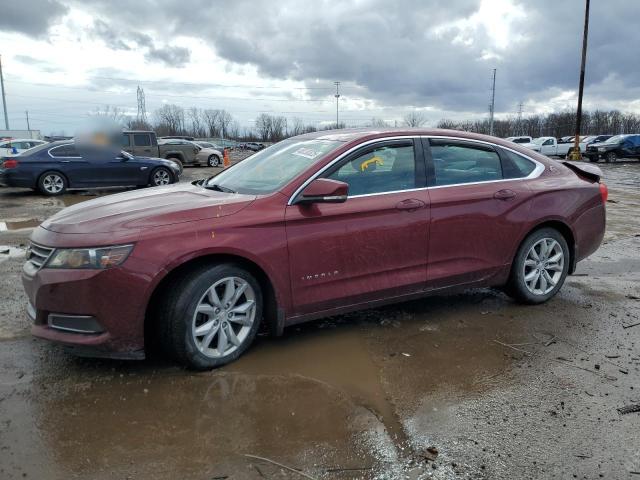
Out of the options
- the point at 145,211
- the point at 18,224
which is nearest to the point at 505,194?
the point at 145,211

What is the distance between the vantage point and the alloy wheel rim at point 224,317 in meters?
3.24

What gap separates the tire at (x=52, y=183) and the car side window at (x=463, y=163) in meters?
11.8

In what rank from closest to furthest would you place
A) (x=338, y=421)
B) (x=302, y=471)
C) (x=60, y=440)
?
(x=302, y=471) < (x=60, y=440) < (x=338, y=421)

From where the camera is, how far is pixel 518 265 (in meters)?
4.47

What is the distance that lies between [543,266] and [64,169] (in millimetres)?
12233

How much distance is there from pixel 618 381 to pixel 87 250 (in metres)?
3.45

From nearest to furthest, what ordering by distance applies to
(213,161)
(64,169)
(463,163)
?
(463,163)
(64,169)
(213,161)

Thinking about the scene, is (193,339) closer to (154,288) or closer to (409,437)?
(154,288)

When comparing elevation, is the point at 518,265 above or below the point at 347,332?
above

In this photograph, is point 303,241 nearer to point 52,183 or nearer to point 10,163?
point 52,183

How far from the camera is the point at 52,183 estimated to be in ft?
42.7

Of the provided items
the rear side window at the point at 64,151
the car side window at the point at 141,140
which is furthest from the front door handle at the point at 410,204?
the car side window at the point at 141,140

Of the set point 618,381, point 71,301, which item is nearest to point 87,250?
point 71,301

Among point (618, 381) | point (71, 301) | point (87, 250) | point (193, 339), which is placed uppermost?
point (87, 250)
